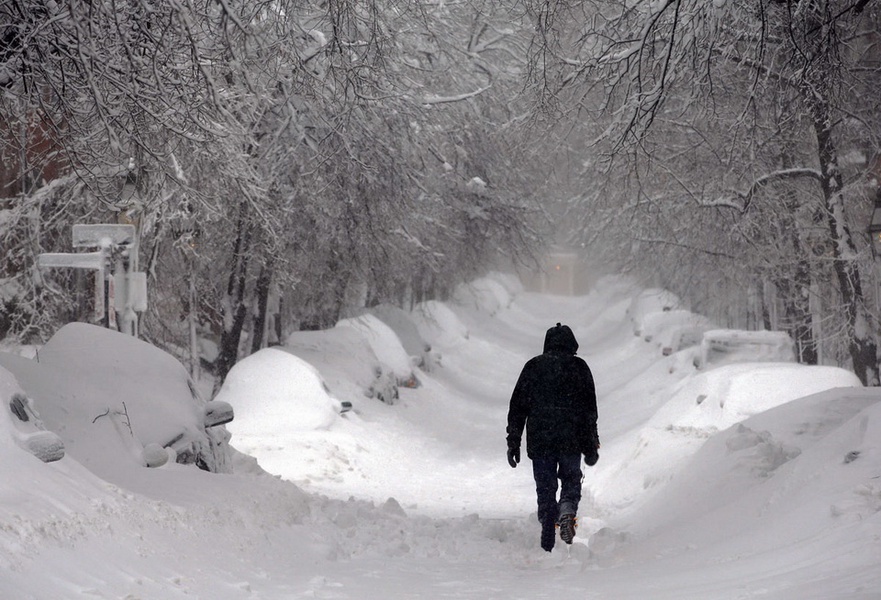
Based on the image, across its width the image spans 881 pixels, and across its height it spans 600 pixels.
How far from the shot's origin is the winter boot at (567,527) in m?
8.30

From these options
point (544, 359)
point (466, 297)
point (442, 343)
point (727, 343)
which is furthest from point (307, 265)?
point (466, 297)

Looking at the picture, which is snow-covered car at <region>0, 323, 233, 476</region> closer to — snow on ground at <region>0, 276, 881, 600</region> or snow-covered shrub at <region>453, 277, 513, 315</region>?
snow on ground at <region>0, 276, 881, 600</region>

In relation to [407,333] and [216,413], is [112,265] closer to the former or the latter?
[216,413]

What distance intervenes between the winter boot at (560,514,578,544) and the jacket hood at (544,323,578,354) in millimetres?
1273

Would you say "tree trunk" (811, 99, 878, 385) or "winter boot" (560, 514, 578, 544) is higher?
"tree trunk" (811, 99, 878, 385)

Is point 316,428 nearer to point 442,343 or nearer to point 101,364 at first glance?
point 101,364

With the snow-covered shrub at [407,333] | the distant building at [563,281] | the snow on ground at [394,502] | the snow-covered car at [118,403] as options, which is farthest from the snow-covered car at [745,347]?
the distant building at [563,281]

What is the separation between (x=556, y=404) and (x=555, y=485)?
620mm

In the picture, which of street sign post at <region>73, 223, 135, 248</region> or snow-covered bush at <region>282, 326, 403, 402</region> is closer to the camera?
street sign post at <region>73, 223, 135, 248</region>

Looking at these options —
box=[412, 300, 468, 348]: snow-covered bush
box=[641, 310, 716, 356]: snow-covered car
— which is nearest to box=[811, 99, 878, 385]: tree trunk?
box=[641, 310, 716, 356]: snow-covered car

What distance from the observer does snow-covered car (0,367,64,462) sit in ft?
19.4

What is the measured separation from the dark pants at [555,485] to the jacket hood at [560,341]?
32.5 inches

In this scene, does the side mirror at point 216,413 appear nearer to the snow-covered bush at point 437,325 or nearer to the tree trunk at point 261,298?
the tree trunk at point 261,298

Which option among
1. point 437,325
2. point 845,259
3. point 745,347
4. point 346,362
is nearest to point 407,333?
point 437,325
